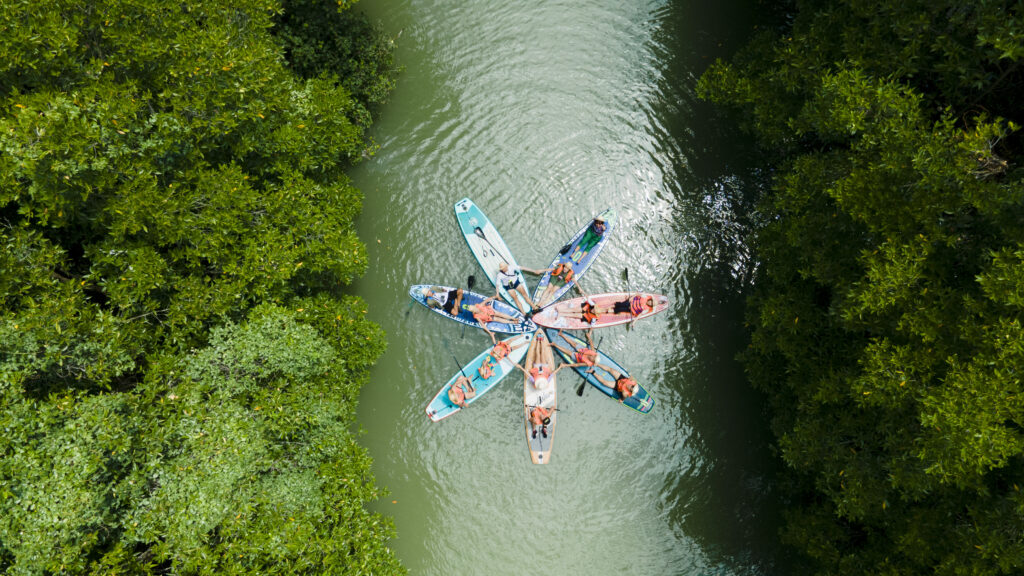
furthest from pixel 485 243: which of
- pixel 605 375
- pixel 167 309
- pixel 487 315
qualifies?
pixel 167 309

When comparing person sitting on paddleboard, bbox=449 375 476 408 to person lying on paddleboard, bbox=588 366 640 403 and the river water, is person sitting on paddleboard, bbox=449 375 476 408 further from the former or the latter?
person lying on paddleboard, bbox=588 366 640 403

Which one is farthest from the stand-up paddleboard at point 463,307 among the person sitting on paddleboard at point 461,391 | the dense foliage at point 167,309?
the dense foliage at point 167,309

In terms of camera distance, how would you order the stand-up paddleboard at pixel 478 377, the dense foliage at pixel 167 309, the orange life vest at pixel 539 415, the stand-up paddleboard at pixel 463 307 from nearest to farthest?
the dense foliage at pixel 167 309 < the orange life vest at pixel 539 415 < the stand-up paddleboard at pixel 478 377 < the stand-up paddleboard at pixel 463 307

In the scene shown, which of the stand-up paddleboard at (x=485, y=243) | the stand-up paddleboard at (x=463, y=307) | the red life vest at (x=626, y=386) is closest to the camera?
the red life vest at (x=626, y=386)

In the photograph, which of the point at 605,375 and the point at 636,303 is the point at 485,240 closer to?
the point at 636,303

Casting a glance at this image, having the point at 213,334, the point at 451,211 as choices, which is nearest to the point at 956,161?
the point at 451,211

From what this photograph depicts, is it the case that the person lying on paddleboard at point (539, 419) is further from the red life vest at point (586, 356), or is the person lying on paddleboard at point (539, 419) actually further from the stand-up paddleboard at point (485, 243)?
the stand-up paddleboard at point (485, 243)

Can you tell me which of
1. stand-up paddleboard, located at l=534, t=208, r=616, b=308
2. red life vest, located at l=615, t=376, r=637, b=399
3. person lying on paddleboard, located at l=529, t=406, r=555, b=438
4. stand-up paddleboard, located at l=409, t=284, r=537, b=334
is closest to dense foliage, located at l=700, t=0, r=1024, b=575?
red life vest, located at l=615, t=376, r=637, b=399

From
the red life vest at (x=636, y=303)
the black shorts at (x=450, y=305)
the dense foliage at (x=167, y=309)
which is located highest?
the dense foliage at (x=167, y=309)
